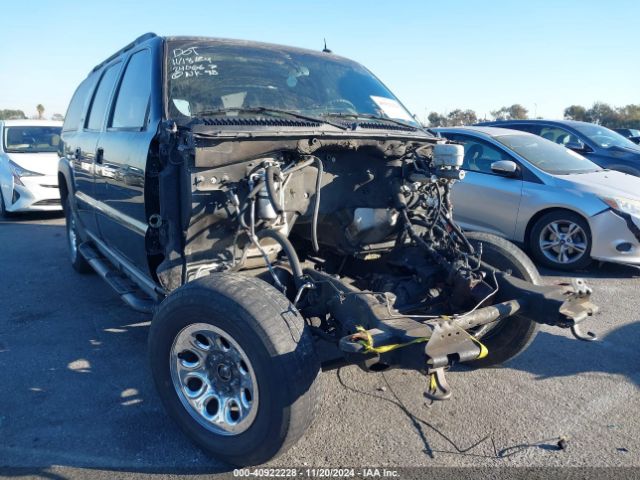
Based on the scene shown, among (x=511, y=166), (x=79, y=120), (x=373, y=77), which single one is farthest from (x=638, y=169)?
(x=79, y=120)

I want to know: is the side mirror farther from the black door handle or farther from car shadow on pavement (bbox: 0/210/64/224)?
car shadow on pavement (bbox: 0/210/64/224)

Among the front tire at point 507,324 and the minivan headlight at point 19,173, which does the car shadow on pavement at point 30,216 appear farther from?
the front tire at point 507,324

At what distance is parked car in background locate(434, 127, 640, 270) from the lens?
5.91 m

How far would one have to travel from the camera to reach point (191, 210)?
118 inches

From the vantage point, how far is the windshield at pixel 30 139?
32.7 feet

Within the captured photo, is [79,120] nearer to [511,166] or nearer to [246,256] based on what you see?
[246,256]

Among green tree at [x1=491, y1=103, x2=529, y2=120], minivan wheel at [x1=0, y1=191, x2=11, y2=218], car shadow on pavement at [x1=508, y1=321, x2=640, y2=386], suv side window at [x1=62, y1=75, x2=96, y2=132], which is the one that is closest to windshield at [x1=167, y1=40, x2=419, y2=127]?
car shadow on pavement at [x1=508, y1=321, x2=640, y2=386]

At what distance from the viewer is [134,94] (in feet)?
13.0

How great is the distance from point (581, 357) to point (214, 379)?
2791mm

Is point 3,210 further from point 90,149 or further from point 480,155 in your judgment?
point 480,155

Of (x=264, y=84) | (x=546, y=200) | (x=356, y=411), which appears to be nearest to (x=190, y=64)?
(x=264, y=84)

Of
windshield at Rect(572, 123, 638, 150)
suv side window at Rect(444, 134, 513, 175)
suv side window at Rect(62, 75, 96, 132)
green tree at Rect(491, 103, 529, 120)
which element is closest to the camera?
suv side window at Rect(62, 75, 96, 132)

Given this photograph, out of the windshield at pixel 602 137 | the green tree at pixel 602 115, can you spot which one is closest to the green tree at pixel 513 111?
the green tree at pixel 602 115

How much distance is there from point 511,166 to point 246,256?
407 centimetres
